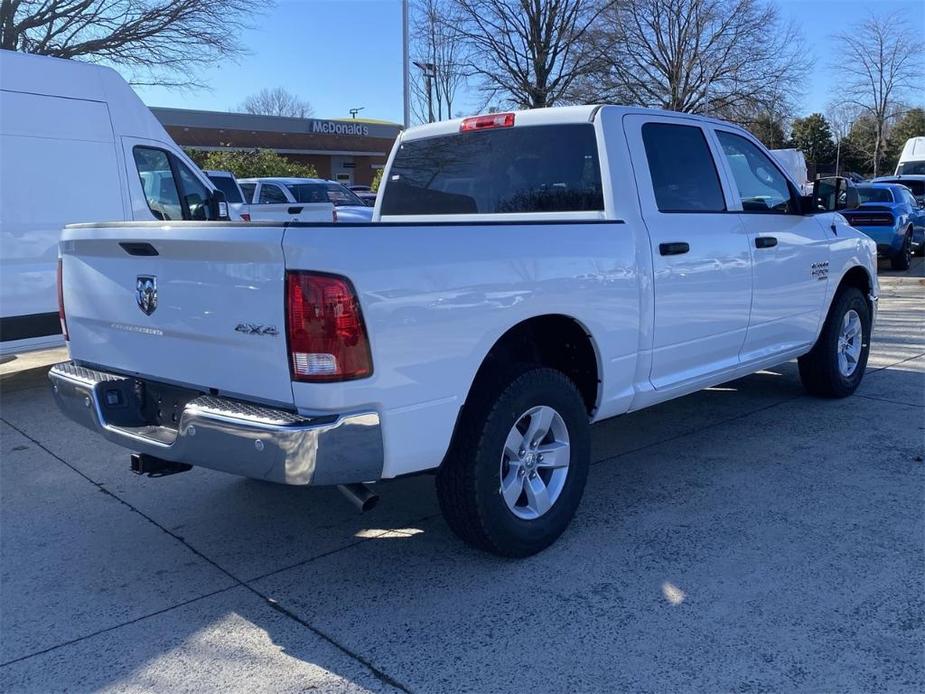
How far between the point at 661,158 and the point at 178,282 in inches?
108

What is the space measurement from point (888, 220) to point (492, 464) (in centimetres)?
1527

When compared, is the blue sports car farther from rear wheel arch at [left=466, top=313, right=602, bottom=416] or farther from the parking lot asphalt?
rear wheel arch at [left=466, top=313, right=602, bottom=416]

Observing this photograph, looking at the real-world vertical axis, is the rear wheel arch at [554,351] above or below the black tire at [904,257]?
above

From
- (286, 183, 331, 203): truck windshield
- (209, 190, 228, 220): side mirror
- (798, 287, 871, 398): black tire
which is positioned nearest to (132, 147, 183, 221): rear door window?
(209, 190, 228, 220): side mirror

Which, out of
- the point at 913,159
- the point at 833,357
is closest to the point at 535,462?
the point at 833,357

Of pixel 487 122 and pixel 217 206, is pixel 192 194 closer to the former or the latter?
pixel 217 206

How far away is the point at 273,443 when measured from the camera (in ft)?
9.63

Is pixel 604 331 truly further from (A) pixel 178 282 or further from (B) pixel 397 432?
(A) pixel 178 282

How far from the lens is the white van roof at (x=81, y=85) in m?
6.73

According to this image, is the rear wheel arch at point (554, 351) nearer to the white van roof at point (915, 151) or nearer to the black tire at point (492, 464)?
the black tire at point (492, 464)

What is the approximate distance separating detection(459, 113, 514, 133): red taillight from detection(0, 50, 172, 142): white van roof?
3993 mm

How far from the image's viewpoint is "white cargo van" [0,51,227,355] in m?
6.63

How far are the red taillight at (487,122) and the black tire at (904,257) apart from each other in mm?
14442

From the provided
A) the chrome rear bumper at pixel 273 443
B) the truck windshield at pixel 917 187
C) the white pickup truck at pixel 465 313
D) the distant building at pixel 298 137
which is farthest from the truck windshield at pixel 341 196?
the distant building at pixel 298 137
